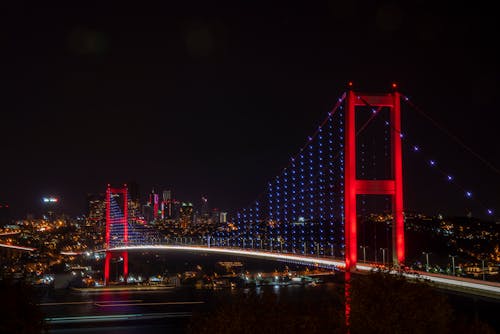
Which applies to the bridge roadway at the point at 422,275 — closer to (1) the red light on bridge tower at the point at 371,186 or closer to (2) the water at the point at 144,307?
(1) the red light on bridge tower at the point at 371,186

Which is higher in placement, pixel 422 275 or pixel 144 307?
pixel 422 275

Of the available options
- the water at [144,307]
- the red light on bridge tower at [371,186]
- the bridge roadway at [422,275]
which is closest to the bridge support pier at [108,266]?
the water at [144,307]

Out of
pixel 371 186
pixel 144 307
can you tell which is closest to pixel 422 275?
pixel 371 186

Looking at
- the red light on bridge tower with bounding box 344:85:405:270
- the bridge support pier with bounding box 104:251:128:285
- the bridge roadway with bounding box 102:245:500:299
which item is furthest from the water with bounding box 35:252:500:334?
the bridge support pier with bounding box 104:251:128:285

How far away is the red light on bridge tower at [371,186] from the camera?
56.7 ft

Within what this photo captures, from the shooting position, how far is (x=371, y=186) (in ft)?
58.5

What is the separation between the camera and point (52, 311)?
2941 cm

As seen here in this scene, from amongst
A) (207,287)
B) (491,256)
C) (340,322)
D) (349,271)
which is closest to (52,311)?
(207,287)

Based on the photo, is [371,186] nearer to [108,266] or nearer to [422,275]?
[422,275]

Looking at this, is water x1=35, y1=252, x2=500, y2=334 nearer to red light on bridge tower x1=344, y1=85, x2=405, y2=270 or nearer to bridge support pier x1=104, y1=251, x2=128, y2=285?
red light on bridge tower x1=344, y1=85, x2=405, y2=270

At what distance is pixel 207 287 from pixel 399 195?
82.0 ft

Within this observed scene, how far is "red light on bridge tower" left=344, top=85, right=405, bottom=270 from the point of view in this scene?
56.7 ft

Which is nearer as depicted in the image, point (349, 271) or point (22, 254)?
point (349, 271)

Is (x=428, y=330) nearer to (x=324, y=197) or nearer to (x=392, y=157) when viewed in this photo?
(x=392, y=157)
